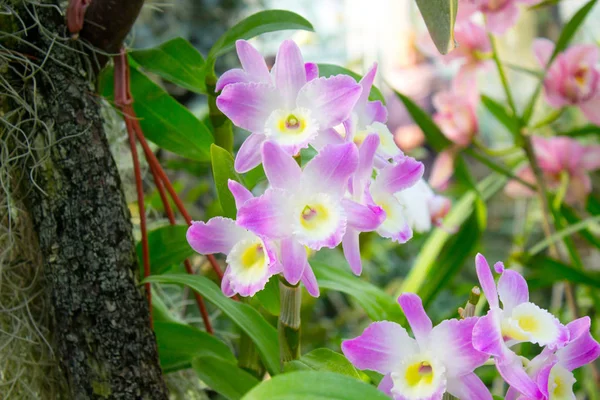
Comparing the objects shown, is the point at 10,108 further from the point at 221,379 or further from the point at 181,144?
the point at 221,379

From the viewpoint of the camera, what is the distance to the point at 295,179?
1.13 ft

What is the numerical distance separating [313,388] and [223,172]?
0.15m

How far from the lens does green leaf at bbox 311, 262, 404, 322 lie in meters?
0.52

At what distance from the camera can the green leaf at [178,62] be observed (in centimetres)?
50

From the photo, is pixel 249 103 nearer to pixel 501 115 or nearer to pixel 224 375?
pixel 224 375

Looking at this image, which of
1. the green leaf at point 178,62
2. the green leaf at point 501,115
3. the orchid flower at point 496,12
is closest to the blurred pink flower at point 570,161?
the green leaf at point 501,115

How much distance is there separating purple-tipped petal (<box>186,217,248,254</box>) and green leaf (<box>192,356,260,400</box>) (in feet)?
0.46

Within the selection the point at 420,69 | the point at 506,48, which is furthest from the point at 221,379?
the point at 420,69

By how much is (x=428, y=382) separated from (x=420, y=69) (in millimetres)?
1812

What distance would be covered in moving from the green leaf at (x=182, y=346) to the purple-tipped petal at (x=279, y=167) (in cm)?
21

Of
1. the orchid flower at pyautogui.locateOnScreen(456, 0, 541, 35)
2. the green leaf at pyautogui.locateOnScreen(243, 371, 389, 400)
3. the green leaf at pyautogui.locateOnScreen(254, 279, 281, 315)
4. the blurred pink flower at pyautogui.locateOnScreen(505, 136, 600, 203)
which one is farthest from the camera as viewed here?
the blurred pink flower at pyautogui.locateOnScreen(505, 136, 600, 203)

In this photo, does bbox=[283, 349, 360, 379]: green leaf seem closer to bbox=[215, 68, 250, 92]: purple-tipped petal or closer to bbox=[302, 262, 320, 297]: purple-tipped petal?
bbox=[302, 262, 320, 297]: purple-tipped petal

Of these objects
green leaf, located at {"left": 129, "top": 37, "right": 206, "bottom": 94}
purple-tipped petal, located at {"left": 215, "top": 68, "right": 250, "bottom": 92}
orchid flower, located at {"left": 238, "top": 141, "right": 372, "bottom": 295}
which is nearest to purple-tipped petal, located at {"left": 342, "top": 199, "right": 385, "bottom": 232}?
orchid flower, located at {"left": 238, "top": 141, "right": 372, "bottom": 295}

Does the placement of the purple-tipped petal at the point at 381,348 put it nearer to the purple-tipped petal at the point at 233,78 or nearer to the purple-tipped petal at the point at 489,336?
the purple-tipped petal at the point at 489,336
